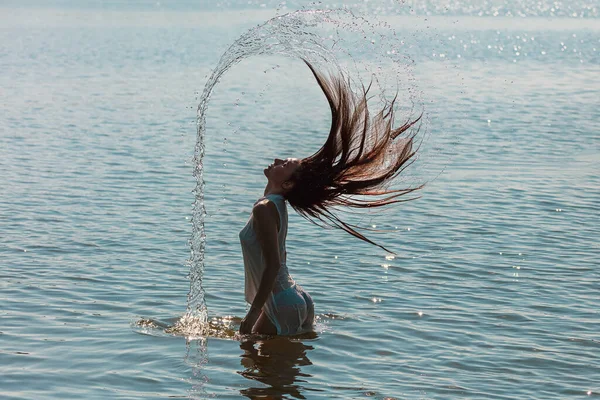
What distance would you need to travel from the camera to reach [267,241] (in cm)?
732

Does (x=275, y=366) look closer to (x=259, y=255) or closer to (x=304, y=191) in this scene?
(x=259, y=255)

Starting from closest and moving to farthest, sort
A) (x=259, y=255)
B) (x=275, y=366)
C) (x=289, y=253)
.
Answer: (x=259, y=255) < (x=275, y=366) < (x=289, y=253)

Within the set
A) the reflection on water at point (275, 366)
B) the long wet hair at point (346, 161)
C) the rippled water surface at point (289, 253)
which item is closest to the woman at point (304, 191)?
the long wet hair at point (346, 161)

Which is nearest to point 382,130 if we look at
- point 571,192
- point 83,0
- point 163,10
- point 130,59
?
point 571,192

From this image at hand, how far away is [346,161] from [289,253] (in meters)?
3.77

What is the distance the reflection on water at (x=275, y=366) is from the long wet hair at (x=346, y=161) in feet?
3.37

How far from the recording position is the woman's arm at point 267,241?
731 cm

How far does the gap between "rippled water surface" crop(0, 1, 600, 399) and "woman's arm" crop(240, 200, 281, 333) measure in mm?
644

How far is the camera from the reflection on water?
7.13m

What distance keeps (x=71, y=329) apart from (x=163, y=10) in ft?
187

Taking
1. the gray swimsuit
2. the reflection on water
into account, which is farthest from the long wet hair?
the reflection on water

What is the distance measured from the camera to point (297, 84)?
96.0 feet

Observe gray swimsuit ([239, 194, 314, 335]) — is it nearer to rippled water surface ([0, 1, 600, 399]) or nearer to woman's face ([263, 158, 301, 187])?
woman's face ([263, 158, 301, 187])

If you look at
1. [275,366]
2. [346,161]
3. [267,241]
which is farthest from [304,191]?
[275,366]
